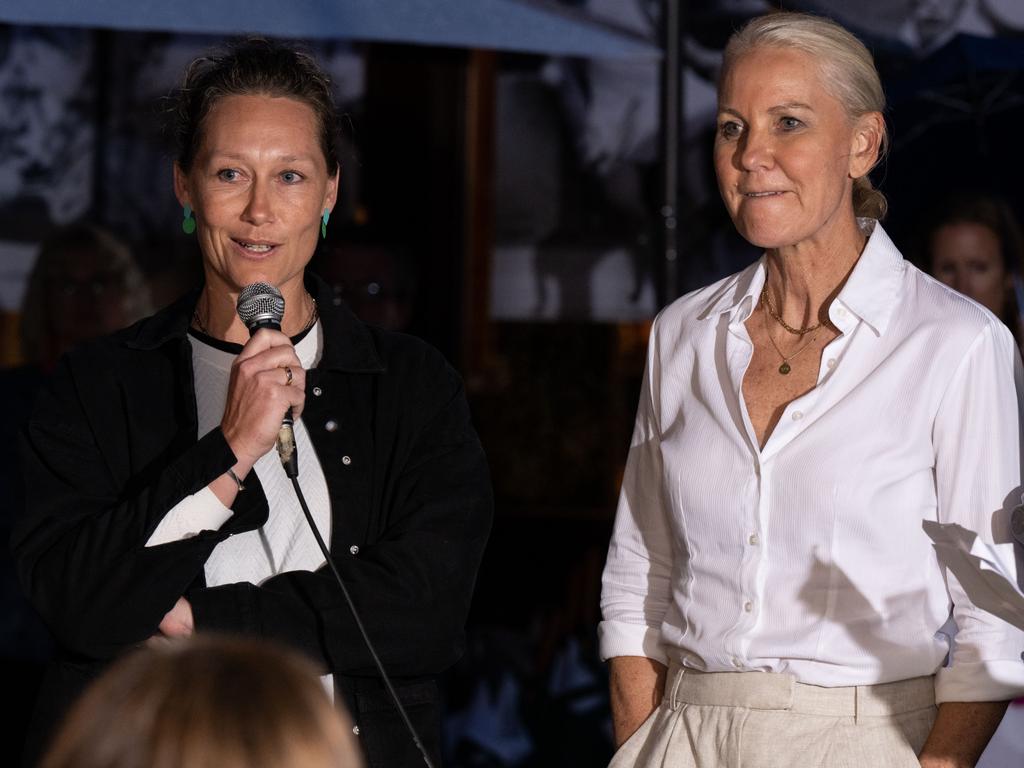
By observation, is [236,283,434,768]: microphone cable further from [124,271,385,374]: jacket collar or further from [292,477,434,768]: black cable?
[124,271,385,374]: jacket collar

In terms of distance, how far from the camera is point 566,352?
644 centimetres

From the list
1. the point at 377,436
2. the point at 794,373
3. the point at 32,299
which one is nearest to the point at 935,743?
the point at 794,373

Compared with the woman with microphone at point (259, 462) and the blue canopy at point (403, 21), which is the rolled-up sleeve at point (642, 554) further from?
the blue canopy at point (403, 21)

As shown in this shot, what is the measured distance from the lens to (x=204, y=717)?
48.1 inches

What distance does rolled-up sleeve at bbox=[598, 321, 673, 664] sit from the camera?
257cm

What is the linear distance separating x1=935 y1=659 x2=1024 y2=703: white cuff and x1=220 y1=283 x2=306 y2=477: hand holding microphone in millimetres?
980

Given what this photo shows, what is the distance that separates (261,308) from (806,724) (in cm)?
99

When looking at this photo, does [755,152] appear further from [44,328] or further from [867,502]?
[44,328]

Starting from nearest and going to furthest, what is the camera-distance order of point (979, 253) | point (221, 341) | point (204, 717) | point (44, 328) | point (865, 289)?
point (204, 717) < point (865, 289) < point (221, 341) < point (979, 253) < point (44, 328)

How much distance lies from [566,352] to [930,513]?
13.8ft

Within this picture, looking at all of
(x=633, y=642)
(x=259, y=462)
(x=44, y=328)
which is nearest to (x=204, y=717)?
(x=259, y=462)

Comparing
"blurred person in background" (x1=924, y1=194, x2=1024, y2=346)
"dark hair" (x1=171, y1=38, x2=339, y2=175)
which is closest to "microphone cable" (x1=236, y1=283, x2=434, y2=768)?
"dark hair" (x1=171, y1=38, x2=339, y2=175)

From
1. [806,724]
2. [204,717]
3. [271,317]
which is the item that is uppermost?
[271,317]

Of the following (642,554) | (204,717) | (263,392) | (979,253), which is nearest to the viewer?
(204,717)
